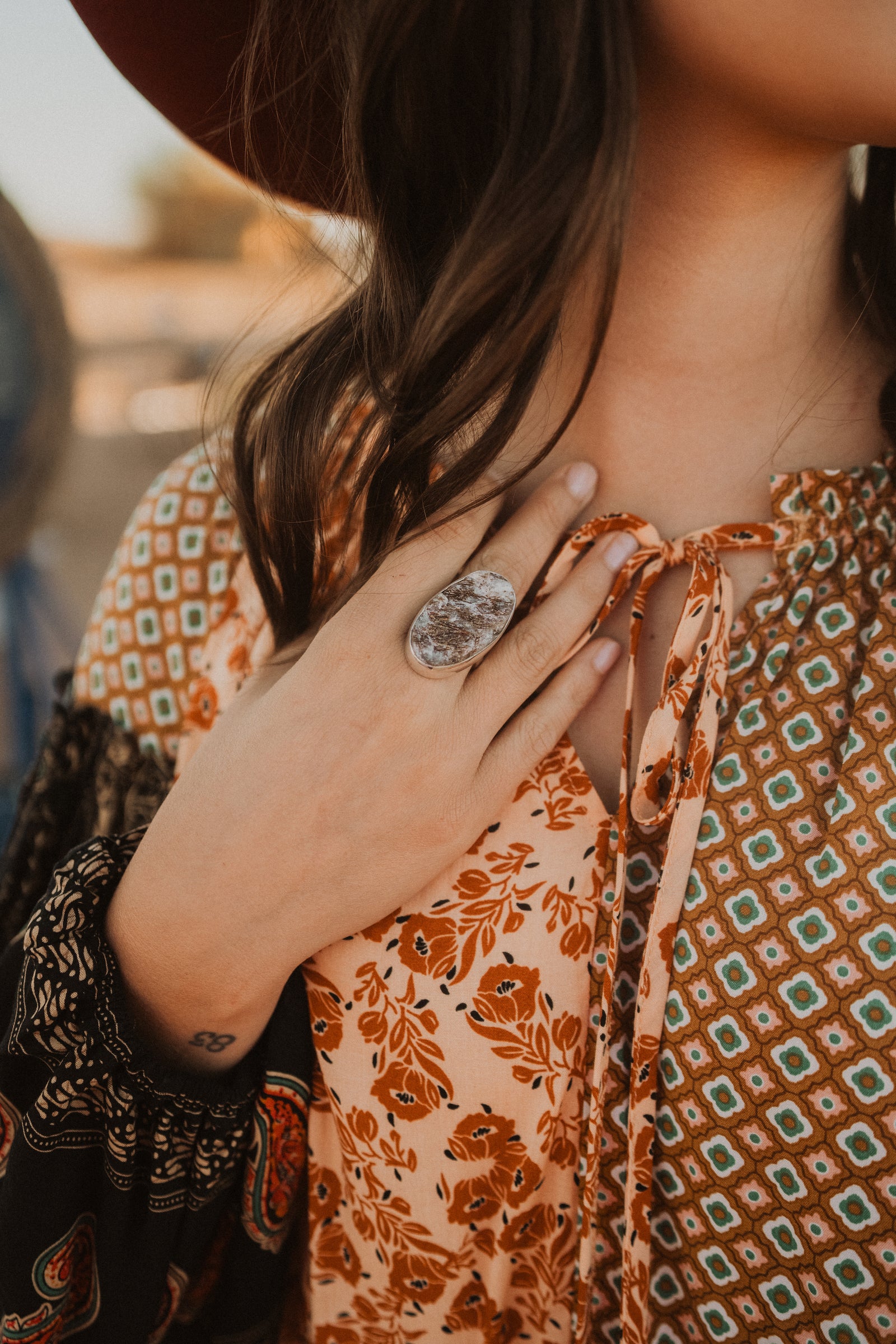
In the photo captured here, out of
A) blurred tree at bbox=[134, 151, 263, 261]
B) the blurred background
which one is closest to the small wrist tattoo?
the blurred background

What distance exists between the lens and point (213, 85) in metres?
0.86

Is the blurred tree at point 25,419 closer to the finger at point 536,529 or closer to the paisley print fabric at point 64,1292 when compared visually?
the paisley print fabric at point 64,1292

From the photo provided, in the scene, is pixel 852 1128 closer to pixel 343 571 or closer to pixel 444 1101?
pixel 444 1101

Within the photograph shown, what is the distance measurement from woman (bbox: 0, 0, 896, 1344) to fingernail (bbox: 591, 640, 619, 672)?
1cm

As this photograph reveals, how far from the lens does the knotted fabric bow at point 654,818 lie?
61cm

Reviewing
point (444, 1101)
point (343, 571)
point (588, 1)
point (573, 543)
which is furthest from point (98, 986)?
point (588, 1)

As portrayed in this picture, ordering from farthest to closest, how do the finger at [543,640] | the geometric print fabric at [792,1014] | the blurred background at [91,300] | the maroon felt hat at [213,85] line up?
1. the blurred background at [91,300]
2. the maroon felt hat at [213,85]
3. the finger at [543,640]
4. the geometric print fabric at [792,1014]

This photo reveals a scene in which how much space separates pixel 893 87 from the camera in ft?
1.75

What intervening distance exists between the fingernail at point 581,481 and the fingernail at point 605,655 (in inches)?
4.9

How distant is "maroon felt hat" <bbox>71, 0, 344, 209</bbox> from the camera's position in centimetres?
78

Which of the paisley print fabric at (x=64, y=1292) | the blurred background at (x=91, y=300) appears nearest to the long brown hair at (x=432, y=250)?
the paisley print fabric at (x=64, y=1292)

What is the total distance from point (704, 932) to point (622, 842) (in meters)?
0.08

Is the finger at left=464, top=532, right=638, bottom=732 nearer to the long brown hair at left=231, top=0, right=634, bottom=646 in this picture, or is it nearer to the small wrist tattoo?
the long brown hair at left=231, top=0, right=634, bottom=646

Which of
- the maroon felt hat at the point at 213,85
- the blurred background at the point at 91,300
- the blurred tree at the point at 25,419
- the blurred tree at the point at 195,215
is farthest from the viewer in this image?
the blurred tree at the point at 195,215
